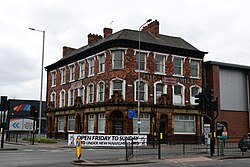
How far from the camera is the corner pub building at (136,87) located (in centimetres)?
3412

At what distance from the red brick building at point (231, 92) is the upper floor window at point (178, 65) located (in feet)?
11.6

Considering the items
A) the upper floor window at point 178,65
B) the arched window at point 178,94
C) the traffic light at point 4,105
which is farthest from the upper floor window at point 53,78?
the traffic light at point 4,105

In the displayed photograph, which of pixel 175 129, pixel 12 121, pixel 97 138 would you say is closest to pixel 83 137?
pixel 97 138

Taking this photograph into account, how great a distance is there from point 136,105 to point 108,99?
2835 mm

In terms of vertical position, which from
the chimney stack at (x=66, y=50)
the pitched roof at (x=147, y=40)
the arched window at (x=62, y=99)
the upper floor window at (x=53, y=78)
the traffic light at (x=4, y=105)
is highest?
the chimney stack at (x=66, y=50)

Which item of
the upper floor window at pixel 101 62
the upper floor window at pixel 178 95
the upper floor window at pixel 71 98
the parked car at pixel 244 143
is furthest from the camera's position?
the upper floor window at pixel 71 98

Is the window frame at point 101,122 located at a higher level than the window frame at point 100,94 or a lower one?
lower

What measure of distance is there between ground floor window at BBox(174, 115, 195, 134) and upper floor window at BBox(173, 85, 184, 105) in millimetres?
1532

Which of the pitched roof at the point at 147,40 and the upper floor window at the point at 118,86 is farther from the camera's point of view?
the pitched roof at the point at 147,40

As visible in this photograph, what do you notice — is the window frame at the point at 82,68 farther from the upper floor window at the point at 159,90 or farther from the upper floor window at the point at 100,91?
the upper floor window at the point at 159,90

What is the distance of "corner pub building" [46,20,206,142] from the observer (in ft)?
112

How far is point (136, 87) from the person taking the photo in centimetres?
3450

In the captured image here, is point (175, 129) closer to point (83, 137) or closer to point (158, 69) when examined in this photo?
point (158, 69)

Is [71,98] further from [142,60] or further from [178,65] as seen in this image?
[178,65]
